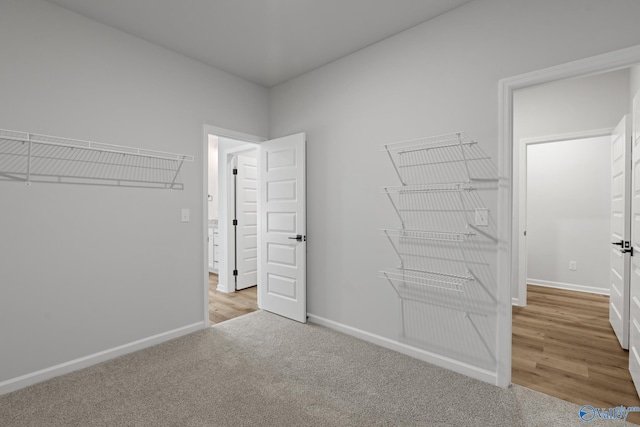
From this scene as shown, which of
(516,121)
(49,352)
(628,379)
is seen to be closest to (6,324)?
(49,352)

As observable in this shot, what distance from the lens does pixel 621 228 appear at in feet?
9.18

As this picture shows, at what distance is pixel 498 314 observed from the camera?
222 centimetres

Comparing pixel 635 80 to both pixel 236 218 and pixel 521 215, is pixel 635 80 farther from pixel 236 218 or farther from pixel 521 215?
pixel 236 218

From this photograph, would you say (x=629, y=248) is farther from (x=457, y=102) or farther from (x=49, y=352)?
(x=49, y=352)

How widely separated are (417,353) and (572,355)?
53.1 inches

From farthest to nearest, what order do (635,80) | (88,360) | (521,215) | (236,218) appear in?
1. (236,218)
2. (521,215)
3. (635,80)
4. (88,360)

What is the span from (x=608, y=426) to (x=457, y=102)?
7.39 ft

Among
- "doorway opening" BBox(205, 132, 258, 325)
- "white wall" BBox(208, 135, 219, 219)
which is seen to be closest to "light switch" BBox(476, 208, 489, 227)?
"doorway opening" BBox(205, 132, 258, 325)

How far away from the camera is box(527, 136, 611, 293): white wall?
181 inches

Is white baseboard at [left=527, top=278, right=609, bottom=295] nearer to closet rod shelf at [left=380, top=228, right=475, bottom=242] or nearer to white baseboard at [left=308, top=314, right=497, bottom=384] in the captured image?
white baseboard at [left=308, top=314, right=497, bottom=384]

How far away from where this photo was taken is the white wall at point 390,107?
2.01 m

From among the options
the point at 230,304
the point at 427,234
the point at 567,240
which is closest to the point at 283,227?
the point at 230,304

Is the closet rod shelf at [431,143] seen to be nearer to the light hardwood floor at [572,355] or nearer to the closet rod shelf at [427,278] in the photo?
the closet rod shelf at [427,278]

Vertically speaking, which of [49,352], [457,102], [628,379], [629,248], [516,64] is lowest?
[628,379]
